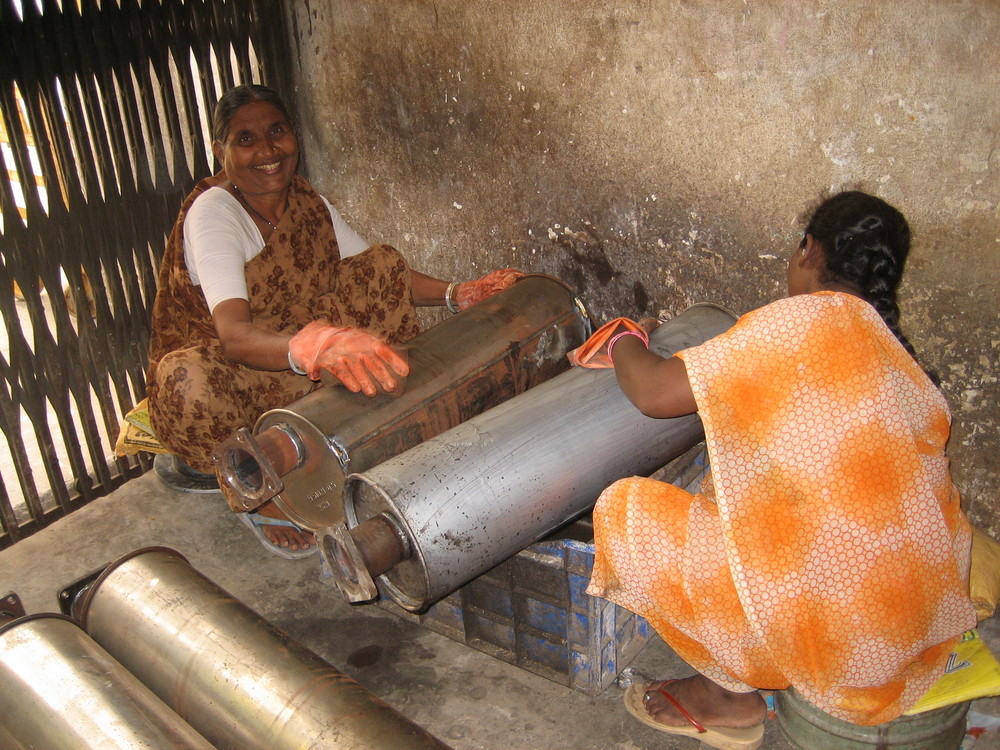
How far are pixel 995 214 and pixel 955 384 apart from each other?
51 cm

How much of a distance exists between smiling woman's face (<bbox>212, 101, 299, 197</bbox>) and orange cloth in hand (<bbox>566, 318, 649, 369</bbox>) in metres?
1.23

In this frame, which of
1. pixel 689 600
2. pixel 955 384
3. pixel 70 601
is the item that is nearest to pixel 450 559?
pixel 689 600

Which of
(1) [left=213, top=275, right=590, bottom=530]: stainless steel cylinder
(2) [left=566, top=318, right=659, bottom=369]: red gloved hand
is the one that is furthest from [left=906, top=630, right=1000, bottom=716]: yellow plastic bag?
(1) [left=213, top=275, right=590, bottom=530]: stainless steel cylinder

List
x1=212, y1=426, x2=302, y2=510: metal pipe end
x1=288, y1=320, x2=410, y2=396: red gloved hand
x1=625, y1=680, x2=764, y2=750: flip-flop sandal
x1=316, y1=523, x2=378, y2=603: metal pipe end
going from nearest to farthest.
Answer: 1. x1=316, y1=523, x2=378, y2=603: metal pipe end
2. x1=625, y1=680, x2=764, y2=750: flip-flop sandal
3. x1=212, y1=426, x2=302, y2=510: metal pipe end
4. x1=288, y1=320, x2=410, y2=396: red gloved hand

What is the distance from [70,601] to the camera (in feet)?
7.16

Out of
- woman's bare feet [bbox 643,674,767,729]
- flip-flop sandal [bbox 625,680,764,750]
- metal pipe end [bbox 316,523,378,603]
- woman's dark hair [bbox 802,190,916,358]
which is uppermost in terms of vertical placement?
woman's dark hair [bbox 802,190,916,358]

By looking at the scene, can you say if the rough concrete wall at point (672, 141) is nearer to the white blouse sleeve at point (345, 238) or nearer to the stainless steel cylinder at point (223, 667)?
the white blouse sleeve at point (345, 238)

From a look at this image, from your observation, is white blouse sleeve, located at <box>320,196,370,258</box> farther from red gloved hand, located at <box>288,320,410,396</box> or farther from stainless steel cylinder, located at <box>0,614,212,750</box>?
stainless steel cylinder, located at <box>0,614,212,750</box>

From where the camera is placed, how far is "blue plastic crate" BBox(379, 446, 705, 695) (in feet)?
6.75

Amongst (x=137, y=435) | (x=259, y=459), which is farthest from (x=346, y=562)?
(x=137, y=435)

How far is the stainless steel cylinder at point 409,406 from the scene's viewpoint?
7.09 ft

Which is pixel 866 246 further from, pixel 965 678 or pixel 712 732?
pixel 712 732

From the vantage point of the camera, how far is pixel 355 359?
223 cm

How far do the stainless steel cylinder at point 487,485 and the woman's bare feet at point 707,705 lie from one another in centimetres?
51
